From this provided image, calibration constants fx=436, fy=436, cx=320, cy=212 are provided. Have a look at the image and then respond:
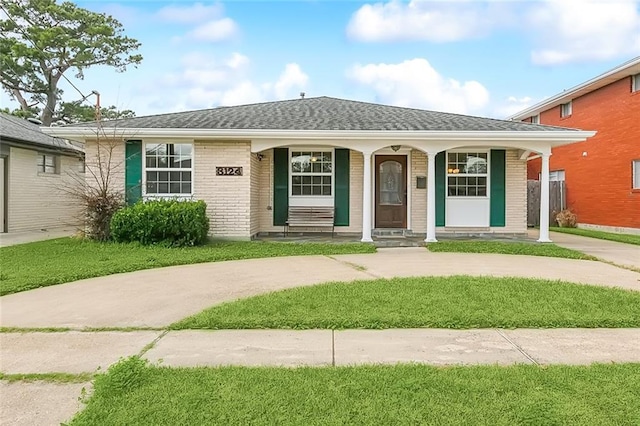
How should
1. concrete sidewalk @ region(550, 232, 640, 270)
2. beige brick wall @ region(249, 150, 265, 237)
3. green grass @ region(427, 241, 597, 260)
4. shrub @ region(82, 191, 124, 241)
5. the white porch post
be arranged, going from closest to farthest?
concrete sidewalk @ region(550, 232, 640, 270)
green grass @ region(427, 241, 597, 260)
shrub @ region(82, 191, 124, 241)
the white porch post
beige brick wall @ region(249, 150, 265, 237)

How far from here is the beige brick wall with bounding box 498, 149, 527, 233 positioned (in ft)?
42.4

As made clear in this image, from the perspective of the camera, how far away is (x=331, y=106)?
15344 mm

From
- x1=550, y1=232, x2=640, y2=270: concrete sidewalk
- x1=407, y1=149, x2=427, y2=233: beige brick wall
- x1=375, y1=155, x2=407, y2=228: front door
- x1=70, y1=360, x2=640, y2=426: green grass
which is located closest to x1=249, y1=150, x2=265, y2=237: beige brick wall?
x1=375, y1=155, x2=407, y2=228: front door

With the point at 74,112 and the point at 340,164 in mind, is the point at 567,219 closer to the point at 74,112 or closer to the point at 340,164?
the point at 340,164

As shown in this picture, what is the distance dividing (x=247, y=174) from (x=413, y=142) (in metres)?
4.43

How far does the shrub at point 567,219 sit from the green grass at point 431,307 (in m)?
13.3

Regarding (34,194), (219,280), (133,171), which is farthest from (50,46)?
(219,280)

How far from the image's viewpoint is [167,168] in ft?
38.7

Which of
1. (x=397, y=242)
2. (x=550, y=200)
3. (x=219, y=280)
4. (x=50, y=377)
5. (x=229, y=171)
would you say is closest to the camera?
(x=50, y=377)

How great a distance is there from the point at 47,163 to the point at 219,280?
523 inches

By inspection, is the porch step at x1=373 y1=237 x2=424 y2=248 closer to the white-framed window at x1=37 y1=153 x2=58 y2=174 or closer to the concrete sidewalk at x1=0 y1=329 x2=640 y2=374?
the concrete sidewalk at x1=0 y1=329 x2=640 y2=374

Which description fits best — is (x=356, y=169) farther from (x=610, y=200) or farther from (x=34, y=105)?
(x=34, y=105)

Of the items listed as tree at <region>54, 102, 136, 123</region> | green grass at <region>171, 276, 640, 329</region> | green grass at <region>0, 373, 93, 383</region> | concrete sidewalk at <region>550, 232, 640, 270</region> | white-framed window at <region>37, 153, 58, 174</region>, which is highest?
tree at <region>54, 102, 136, 123</region>

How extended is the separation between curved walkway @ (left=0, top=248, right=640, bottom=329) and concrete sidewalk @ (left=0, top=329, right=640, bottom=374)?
575mm
